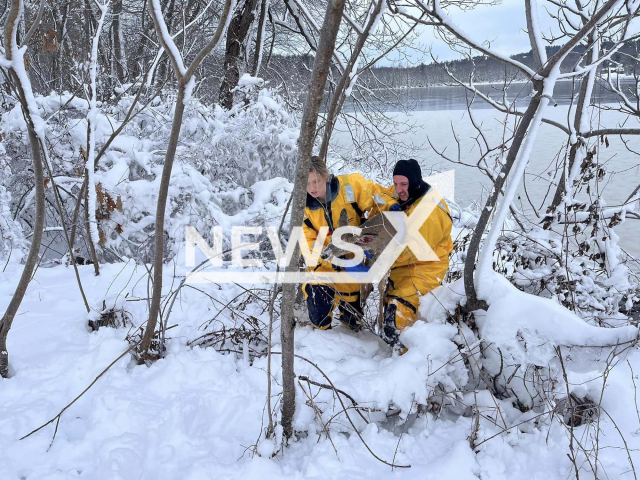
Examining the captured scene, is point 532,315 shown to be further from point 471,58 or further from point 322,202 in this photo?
point 471,58

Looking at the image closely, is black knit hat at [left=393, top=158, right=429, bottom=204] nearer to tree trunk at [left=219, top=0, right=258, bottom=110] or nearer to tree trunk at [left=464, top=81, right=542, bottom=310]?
tree trunk at [left=464, top=81, right=542, bottom=310]

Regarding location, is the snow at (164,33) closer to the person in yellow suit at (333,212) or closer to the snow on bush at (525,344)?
the person in yellow suit at (333,212)

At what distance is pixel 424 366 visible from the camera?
2.17 metres

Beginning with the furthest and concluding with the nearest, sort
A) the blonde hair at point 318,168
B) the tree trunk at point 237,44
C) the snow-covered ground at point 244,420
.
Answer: the tree trunk at point 237,44 < the blonde hair at point 318,168 < the snow-covered ground at point 244,420

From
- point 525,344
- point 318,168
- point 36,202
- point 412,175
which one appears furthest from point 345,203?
point 36,202

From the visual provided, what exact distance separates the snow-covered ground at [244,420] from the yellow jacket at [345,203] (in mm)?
755

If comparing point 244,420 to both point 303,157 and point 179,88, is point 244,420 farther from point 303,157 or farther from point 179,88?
point 179,88

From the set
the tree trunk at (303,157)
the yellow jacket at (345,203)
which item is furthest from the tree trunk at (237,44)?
the tree trunk at (303,157)

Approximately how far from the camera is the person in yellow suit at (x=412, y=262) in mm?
2590

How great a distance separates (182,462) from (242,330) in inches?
35.2

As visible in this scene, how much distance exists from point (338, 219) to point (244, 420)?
1357 millimetres

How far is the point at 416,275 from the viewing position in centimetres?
264

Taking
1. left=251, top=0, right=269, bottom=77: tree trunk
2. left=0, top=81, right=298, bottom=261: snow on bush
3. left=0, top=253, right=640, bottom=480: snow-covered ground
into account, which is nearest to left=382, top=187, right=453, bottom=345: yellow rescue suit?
left=0, top=253, right=640, bottom=480: snow-covered ground

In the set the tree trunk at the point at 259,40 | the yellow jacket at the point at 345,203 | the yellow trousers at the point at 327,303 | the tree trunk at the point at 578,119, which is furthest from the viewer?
the tree trunk at the point at 259,40
